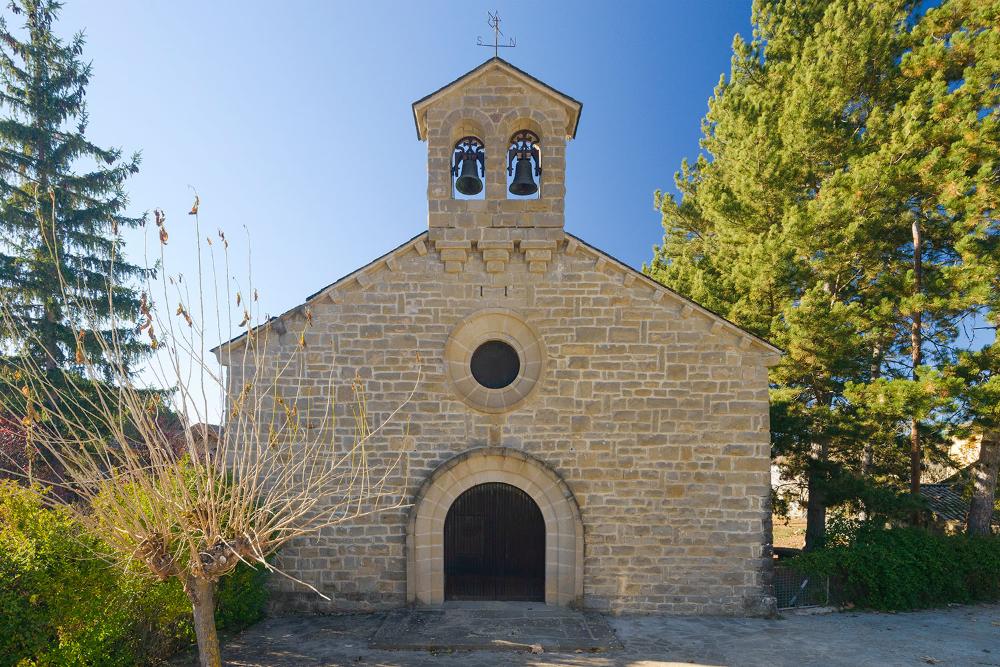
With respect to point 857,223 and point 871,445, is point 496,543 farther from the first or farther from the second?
point 857,223

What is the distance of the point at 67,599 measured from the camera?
5828mm

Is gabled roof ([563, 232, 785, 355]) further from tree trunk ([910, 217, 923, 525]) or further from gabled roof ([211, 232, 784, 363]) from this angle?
tree trunk ([910, 217, 923, 525])

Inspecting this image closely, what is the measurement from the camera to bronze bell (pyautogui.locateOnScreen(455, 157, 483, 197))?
9.43 meters

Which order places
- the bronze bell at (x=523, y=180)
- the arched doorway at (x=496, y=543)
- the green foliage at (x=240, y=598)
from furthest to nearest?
1. the bronze bell at (x=523, y=180)
2. the arched doorway at (x=496, y=543)
3. the green foliage at (x=240, y=598)

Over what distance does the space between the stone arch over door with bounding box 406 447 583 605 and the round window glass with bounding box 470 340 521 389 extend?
1.15 meters

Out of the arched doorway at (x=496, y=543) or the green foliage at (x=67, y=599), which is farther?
the arched doorway at (x=496, y=543)

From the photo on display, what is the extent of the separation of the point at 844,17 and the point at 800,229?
5.00 m

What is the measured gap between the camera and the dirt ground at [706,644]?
23.3 ft

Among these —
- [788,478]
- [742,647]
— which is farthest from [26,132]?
[788,478]

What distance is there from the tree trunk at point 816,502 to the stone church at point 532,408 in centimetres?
406

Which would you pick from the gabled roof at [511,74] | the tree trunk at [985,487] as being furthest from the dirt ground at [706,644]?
the gabled roof at [511,74]

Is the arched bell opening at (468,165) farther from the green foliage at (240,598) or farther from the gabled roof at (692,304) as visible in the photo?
the green foliage at (240,598)

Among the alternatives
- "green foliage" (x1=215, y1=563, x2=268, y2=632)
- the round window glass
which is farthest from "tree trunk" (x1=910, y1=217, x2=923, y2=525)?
"green foliage" (x1=215, y1=563, x2=268, y2=632)

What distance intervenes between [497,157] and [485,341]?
3.19 meters
